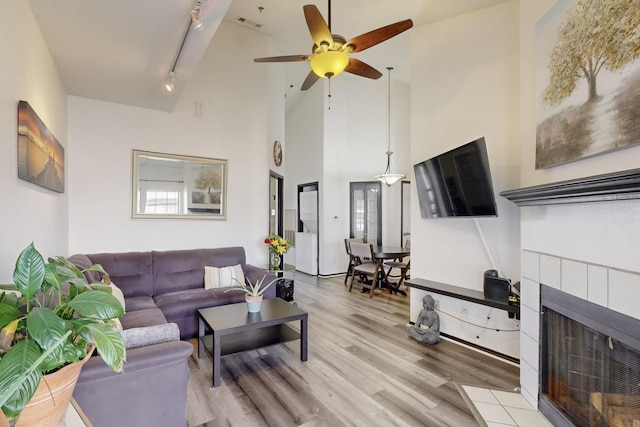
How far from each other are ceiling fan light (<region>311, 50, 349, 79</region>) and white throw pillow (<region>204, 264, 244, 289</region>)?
261 cm

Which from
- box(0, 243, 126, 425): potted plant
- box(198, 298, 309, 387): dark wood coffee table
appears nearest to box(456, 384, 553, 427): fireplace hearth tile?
box(198, 298, 309, 387): dark wood coffee table

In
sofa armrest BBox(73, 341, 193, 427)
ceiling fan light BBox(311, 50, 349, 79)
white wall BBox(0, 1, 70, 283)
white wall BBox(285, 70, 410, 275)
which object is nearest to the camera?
sofa armrest BBox(73, 341, 193, 427)

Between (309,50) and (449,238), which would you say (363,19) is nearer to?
(309,50)

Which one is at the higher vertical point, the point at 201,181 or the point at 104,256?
the point at 201,181

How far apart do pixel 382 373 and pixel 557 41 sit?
2851mm

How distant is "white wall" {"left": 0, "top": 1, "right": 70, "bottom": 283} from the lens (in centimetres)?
158

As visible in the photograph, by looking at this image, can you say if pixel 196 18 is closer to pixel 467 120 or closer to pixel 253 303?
pixel 253 303

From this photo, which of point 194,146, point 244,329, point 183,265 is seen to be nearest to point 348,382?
point 244,329

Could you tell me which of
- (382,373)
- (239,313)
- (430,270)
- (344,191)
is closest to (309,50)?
(344,191)

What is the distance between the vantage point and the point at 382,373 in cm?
263

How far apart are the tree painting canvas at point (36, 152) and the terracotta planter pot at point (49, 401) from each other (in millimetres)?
1444

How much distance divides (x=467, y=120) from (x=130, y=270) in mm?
4096

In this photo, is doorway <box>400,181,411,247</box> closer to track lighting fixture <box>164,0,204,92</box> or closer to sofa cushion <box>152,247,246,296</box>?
sofa cushion <box>152,247,246,296</box>

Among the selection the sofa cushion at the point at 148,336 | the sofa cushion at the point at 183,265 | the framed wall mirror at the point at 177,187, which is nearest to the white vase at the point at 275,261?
the sofa cushion at the point at 183,265
